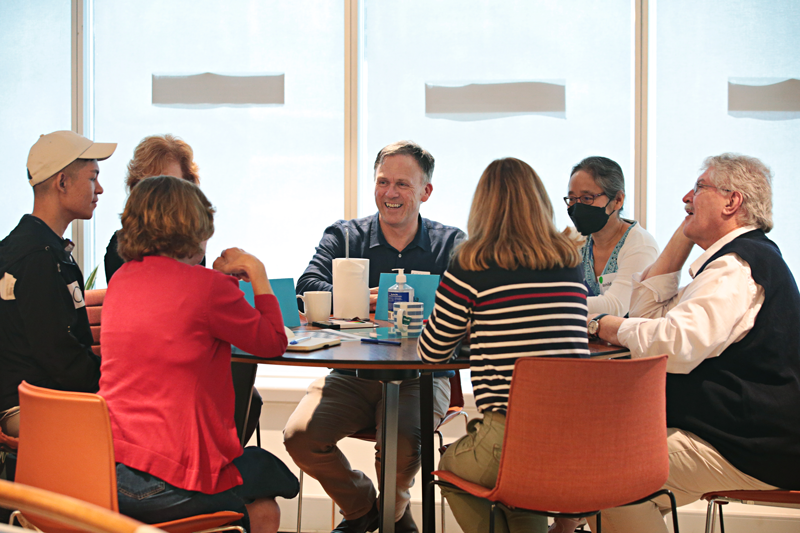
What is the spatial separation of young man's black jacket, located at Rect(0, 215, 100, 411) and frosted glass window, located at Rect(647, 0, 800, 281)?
9.56 ft

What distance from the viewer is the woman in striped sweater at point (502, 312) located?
1512 millimetres

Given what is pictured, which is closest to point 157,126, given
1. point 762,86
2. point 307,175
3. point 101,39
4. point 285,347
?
point 101,39

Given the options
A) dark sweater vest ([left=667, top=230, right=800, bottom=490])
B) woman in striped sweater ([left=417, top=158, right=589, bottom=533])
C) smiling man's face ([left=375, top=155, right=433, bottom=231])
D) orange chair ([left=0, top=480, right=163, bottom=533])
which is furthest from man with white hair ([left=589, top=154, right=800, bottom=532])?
orange chair ([left=0, top=480, right=163, bottom=533])

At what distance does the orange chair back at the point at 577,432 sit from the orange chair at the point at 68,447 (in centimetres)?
78

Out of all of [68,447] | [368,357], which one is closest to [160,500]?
[68,447]

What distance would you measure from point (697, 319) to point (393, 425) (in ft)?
3.01

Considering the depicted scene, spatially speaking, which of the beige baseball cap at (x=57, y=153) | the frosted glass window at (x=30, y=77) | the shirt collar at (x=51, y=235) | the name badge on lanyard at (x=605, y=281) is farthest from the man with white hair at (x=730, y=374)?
the frosted glass window at (x=30, y=77)

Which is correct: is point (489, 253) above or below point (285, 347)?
above

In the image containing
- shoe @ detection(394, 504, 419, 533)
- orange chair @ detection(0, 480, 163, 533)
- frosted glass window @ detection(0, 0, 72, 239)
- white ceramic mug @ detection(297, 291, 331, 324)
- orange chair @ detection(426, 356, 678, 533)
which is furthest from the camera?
frosted glass window @ detection(0, 0, 72, 239)

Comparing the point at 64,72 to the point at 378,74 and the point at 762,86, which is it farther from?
the point at 762,86

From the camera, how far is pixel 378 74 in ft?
11.6

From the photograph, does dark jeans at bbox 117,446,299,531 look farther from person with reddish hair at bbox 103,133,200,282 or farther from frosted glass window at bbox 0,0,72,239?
frosted glass window at bbox 0,0,72,239

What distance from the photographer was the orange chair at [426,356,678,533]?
4.34 feet

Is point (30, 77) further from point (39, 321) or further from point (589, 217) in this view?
point (589, 217)
